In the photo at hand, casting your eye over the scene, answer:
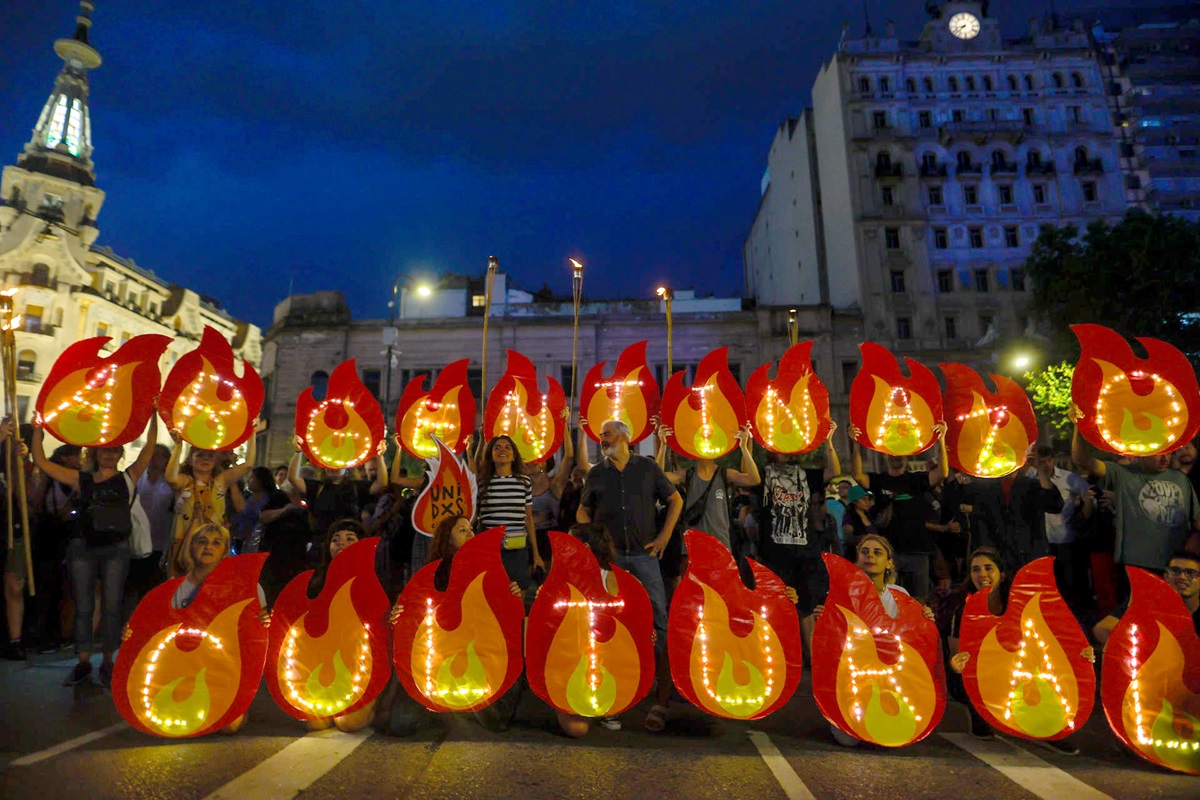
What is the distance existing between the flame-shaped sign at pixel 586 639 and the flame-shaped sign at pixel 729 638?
231 mm

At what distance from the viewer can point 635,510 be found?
4.93 metres

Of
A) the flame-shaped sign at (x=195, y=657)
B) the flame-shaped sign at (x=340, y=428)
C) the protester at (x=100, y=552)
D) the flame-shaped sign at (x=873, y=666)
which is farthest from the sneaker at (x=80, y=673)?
the flame-shaped sign at (x=873, y=666)

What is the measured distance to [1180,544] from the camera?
489cm

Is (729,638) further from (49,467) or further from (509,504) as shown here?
(49,467)

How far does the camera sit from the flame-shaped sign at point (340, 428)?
632cm

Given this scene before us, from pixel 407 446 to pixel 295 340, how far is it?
2805cm

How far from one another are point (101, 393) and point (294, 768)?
3542mm

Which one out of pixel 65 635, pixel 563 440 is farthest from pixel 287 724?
pixel 65 635

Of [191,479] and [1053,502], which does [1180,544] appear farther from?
[191,479]

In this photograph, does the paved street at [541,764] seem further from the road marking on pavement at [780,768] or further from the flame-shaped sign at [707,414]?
the flame-shaped sign at [707,414]

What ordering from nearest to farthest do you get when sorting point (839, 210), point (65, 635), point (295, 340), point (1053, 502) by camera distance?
point (1053, 502) → point (65, 635) → point (295, 340) → point (839, 210)

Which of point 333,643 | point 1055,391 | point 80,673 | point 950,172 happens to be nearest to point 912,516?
point 333,643

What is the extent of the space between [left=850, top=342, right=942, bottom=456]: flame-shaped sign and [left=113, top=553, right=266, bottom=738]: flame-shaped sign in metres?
4.68

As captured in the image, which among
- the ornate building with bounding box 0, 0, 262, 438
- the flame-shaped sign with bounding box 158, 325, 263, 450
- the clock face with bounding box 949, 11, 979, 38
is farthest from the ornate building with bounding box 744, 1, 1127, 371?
the ornate building with bounding box 0, 0, 262, 438
